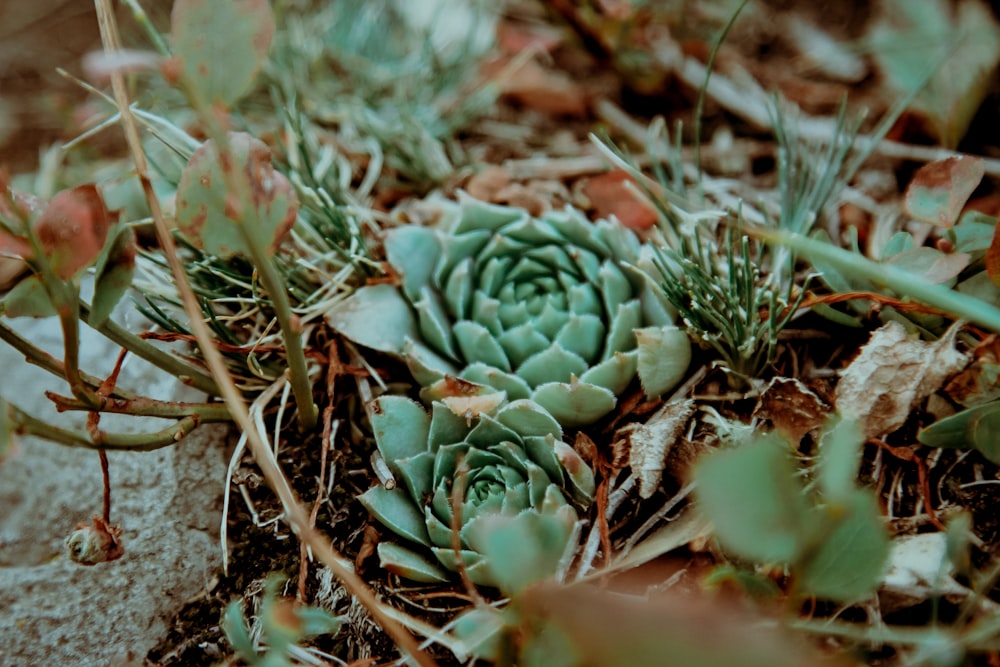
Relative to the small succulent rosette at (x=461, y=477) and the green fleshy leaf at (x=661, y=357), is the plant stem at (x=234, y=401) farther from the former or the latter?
the green fleshy leaf at (x=661, y=357)

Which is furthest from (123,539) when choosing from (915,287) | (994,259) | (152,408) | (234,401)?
(994,259)

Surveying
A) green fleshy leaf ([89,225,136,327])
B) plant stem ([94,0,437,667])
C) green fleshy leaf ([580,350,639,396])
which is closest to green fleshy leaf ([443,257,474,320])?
green fleshy leaf ([580,350,639,396])

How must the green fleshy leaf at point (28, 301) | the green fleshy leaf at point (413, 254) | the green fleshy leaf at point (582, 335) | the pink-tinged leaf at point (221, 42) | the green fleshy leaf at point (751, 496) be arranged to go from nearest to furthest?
the green fleshy leaf at point (751, 496), the pink-tinged leaf at point (221, 42), the green fleshy leaf at point (28, 301), the green fleshy leaf at point (582, 335), the green fleshy leaf at point (413, 254)

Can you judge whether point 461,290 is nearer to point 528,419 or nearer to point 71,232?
point 528,419

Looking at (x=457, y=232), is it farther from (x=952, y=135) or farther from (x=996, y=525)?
(x=952, y=135)

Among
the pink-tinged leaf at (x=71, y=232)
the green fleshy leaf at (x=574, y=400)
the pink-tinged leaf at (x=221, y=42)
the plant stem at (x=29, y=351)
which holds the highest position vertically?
the pink-tinged leaf at (x=221, y=42)

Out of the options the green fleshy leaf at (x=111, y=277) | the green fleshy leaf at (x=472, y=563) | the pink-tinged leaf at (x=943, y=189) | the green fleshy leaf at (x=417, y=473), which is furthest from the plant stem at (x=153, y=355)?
the pink-tinged leaf at (x=943, y=189)
